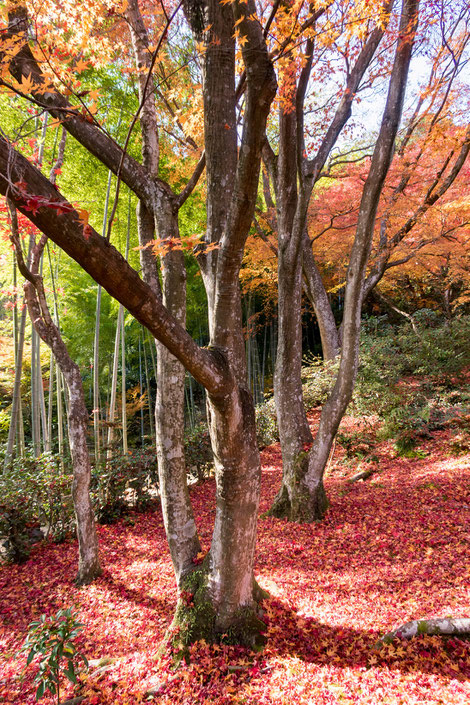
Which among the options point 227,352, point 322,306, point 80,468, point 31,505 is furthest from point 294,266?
point 31,505

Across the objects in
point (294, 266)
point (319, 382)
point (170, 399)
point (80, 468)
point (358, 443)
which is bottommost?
point (358, 443)

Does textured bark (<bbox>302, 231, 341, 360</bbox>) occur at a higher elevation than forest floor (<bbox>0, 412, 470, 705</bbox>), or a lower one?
higher

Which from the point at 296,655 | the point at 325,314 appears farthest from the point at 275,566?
the point at 325,314

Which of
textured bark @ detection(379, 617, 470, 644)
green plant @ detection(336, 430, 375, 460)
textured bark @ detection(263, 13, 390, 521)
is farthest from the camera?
green plant @ detection(336, 430, 375, 460)

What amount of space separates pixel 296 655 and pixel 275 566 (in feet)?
3.73

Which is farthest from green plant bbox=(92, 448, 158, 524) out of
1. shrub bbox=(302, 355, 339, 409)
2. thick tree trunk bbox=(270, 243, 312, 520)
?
shrub bbox=(302, 355, 339, 409)

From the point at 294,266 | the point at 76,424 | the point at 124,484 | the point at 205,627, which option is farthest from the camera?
the point at 124,484

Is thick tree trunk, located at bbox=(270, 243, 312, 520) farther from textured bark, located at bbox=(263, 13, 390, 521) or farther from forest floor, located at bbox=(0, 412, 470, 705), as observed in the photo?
forest floor, located at bbox=(0, 412, 470, 705)

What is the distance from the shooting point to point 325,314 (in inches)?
316

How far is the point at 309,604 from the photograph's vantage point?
2551 millimetres

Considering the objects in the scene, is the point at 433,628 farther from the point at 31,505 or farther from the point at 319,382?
the point at 319,382

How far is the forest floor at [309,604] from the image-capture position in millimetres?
1831

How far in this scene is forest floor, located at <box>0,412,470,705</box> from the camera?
6.01 ft

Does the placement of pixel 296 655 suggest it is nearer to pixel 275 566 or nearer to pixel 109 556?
pixel 275 566
